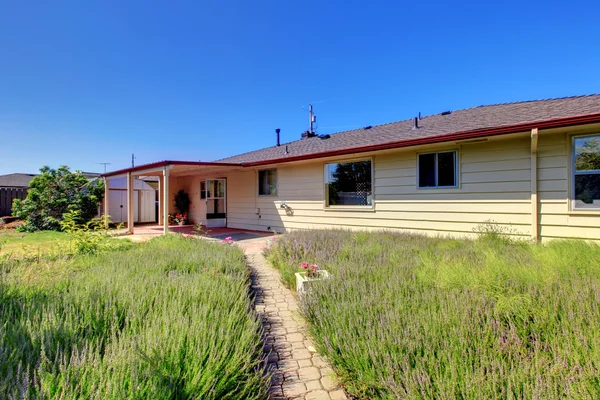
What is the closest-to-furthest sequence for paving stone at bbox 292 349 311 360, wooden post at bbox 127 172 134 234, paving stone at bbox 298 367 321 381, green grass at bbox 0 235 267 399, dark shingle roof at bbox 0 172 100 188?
green grass at bbox 0 235 267 399, paving stone at bbox 298 367 321 381, paving stone at bbox 292 349 311 360, wooden post at bbox 127 172 134 234, dark shingle roof at bbox 0 172 100 188

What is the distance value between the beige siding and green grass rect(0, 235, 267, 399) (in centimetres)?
598

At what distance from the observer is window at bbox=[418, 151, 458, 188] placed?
7.49m

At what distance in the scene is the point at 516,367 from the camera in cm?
189

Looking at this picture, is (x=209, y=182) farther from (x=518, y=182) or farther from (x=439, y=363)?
(x=439, y=363)

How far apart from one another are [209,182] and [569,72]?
16.5 m

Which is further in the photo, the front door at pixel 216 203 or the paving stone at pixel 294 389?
the front door at pixel 216 203

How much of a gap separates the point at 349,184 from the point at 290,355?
721 centimetres

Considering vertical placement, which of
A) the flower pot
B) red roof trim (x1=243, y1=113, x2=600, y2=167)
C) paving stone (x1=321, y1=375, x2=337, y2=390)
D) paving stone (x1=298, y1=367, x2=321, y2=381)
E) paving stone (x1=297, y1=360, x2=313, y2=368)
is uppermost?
red roof trim (x1=243, y1=113, x2=600, y2=167)

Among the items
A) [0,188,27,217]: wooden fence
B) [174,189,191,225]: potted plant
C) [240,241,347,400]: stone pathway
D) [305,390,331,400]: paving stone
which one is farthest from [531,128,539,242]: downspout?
[0,188,27,217]: wooden fence

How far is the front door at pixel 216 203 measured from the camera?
1432 centimetres

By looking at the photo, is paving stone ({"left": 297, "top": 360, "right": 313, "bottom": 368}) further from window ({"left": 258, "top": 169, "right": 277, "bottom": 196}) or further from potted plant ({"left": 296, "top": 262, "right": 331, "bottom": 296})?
window ({"left": 258, "top": 169, "right": 277, "bottom": 196})

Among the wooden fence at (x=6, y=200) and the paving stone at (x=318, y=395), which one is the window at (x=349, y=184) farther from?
the wooden fence at (x=6, y=200)

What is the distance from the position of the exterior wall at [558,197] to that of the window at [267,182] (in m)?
8.45

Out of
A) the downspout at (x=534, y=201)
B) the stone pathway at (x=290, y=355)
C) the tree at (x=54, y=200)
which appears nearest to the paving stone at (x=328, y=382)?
the stone pathway at (x=290, y=355)
